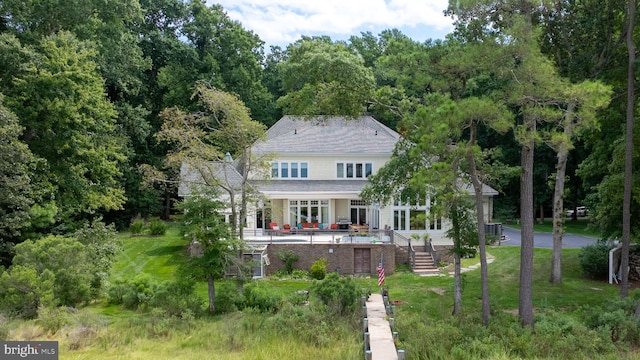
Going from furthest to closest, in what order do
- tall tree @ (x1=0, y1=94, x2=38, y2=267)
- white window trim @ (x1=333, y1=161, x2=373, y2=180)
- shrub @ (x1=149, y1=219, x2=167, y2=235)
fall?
1. shrub @ (x1=149, y1=219, x2=167, y2=235)
2. white window trim @ (x1=333, y1=161, x2=373, y2=180)
3. tall tree @ (x1=0, y1=94, x2=38, y2=267)

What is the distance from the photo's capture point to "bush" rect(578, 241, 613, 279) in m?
19.4

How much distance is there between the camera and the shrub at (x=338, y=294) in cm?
1427

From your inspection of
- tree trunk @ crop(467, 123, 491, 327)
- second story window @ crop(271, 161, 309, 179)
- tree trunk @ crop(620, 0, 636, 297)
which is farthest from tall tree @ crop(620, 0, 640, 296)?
second story window @ crop(271, 161, 309, 179)

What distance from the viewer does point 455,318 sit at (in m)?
13.1

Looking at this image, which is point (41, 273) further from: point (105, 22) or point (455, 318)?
point (105, 22)

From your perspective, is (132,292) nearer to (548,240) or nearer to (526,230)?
(526,230)

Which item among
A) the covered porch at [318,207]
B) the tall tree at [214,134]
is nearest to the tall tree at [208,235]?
the tall tree at [214,134]

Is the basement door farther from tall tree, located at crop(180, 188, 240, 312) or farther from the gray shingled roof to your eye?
tall tree, located at crop(180, 188, 240, 312)

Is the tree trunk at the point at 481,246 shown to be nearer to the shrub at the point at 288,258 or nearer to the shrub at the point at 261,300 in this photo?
the shrub at the point at 261,300

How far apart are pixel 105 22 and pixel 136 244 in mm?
13027

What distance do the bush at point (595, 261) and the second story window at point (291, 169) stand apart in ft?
51.4

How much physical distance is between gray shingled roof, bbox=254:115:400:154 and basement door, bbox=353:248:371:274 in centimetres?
830

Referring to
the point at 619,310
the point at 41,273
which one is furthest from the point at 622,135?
the point at 41,273

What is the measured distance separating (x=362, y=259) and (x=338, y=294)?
8737 millimetres
